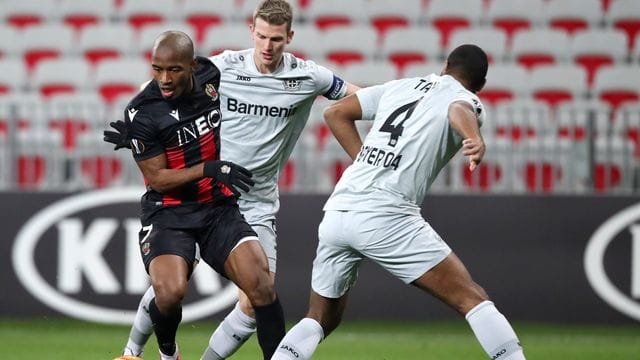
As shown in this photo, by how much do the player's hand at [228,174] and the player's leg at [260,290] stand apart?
379 millimetres

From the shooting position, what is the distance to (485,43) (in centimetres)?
1436

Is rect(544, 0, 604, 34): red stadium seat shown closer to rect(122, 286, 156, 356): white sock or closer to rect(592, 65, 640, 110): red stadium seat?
rect(592, 65, 640, 110): red stadium seat

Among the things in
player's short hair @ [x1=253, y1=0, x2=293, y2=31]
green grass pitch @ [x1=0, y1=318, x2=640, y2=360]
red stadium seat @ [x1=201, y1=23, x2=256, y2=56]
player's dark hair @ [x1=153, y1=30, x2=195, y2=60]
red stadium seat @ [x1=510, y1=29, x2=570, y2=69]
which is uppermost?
player's short hair @ [x1=253, y1=0, x2=293, y2=31]

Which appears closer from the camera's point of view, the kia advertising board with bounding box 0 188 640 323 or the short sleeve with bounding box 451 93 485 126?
the short sleeve with bounding box 451 93 485 126

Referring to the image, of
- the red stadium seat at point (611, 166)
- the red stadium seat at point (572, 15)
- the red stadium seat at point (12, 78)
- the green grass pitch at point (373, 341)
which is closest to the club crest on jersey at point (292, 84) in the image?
the green grass pitch at point (373, 341)

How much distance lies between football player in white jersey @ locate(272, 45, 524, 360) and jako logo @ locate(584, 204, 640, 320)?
4.99 m

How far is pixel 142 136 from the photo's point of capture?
632cm

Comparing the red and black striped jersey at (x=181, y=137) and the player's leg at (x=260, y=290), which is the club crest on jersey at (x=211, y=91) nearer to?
the red and black striped jersey at (x=181, y=137)

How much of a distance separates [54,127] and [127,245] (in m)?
1.33

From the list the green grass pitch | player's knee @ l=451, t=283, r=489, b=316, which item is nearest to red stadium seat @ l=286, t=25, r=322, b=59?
the green grass pitch

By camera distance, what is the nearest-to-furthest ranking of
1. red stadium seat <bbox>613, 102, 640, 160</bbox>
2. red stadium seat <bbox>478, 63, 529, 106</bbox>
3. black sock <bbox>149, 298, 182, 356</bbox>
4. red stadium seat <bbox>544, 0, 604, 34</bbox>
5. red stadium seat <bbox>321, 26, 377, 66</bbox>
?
black sock <bbox>149, 298, 182, 356</bbox>
red stadium seat <bbox>613, 102, 640, 160</bbox>
red stadium seat <bbox>478, 63, 529, 106</bbox>
red stadium seat <bbox>321, 26, 377, 66</bbox>
red stadium seat <bbox>544, 0, 604, 34</bbox>

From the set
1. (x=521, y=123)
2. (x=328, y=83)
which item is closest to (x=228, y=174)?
(x=328, y=83)

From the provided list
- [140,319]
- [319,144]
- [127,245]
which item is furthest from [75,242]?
[140,319]

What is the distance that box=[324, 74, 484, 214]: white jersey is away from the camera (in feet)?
19.6
